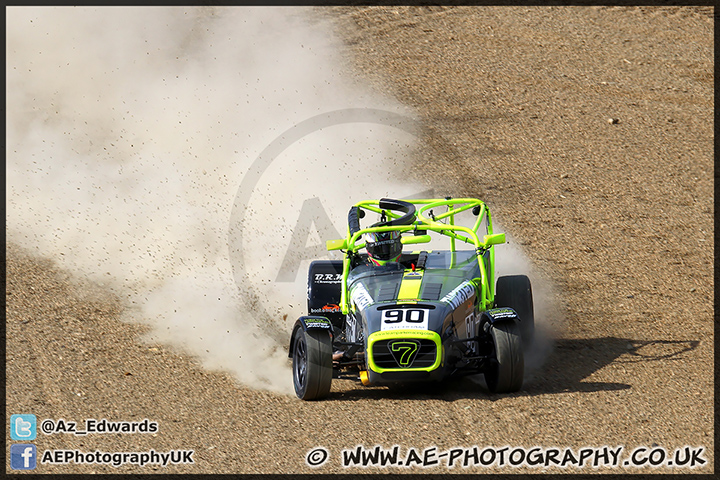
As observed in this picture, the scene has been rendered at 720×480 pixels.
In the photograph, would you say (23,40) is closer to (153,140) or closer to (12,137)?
(12,137)

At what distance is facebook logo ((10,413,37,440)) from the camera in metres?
8.91

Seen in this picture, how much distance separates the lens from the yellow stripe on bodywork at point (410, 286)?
9.82m

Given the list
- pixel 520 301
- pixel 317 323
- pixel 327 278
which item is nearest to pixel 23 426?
pixel 317 323

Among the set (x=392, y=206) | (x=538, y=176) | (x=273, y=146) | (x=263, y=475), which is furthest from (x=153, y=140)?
(x=263, y=475)

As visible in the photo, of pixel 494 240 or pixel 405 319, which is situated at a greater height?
pixel 494 240

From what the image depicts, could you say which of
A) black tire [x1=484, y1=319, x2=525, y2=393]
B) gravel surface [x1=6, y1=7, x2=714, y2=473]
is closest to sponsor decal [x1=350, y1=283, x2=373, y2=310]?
gravel surface [x1=6, y1=7, x2=714, y2=473]

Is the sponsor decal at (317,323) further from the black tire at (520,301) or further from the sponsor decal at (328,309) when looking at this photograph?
the black tire at (520,301)

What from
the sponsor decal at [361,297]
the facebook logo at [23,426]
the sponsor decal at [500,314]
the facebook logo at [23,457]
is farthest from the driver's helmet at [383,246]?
the facebook logo at [23,457]

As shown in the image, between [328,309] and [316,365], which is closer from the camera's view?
[316,365]

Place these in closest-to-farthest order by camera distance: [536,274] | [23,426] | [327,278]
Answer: [23,426] < [327,278] < [536,274]

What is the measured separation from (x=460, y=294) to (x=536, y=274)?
530 centimetres

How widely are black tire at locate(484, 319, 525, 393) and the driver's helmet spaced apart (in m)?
1.80

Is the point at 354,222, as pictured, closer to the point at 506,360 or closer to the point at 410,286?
the point at 410,286

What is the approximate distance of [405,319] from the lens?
9391 mm
